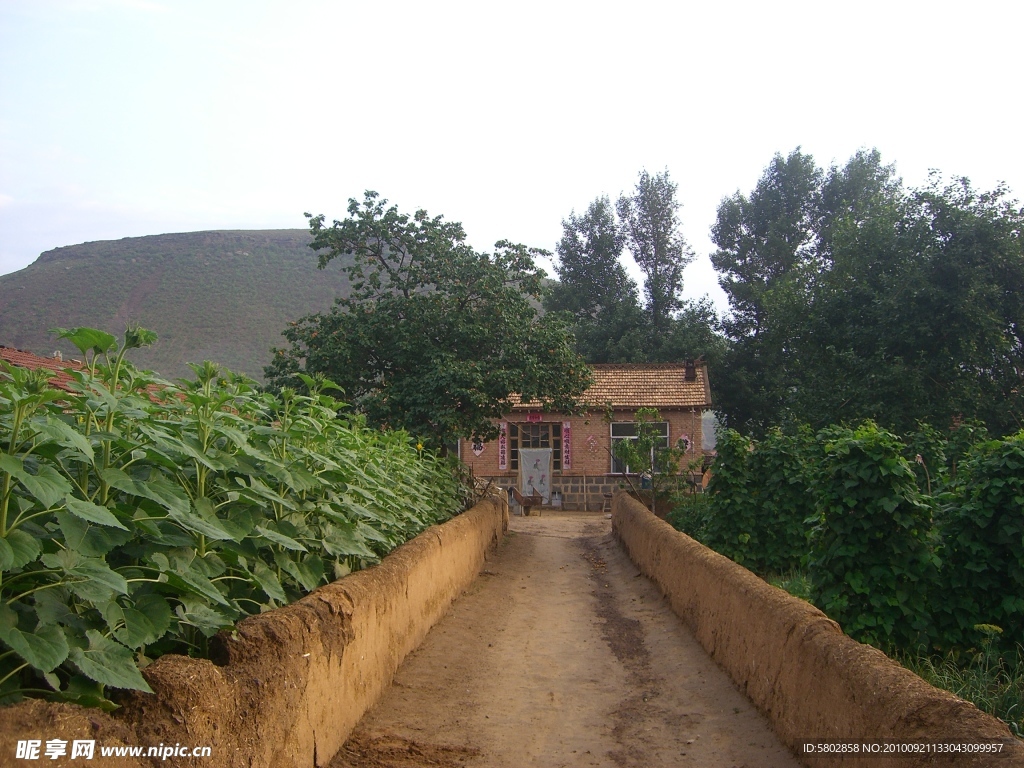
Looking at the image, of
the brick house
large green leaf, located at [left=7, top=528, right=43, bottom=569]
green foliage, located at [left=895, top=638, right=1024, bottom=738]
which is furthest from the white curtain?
large green leaf, located at [left=7, top=528, right=43, bottom=569]

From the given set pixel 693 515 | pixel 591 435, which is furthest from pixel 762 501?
pixel 591 435

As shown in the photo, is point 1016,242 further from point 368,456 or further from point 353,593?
point 353,593

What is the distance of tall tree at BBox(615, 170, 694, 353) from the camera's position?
42991 millimetres

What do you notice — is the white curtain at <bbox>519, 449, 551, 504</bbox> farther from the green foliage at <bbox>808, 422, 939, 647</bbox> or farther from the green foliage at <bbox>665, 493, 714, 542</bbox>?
the green foliage at <bbox>808, 422, 939, 647</bbox>

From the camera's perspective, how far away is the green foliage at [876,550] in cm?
634

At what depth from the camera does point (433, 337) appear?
57.7 ft

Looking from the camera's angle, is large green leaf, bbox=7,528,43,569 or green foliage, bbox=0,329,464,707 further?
green foliage, bbox=0,329,464,707

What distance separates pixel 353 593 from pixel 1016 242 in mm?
22065

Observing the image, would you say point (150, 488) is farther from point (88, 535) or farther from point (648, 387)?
→ point (648, 387)

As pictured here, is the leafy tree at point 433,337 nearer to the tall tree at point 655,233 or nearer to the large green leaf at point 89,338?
the large green leaf at point 89,338

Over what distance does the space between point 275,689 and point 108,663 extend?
41.9 inches

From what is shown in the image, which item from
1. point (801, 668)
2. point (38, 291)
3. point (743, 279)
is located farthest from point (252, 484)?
point (38, 291)

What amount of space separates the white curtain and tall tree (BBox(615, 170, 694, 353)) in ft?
51.1

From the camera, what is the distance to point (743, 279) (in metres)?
40.8
